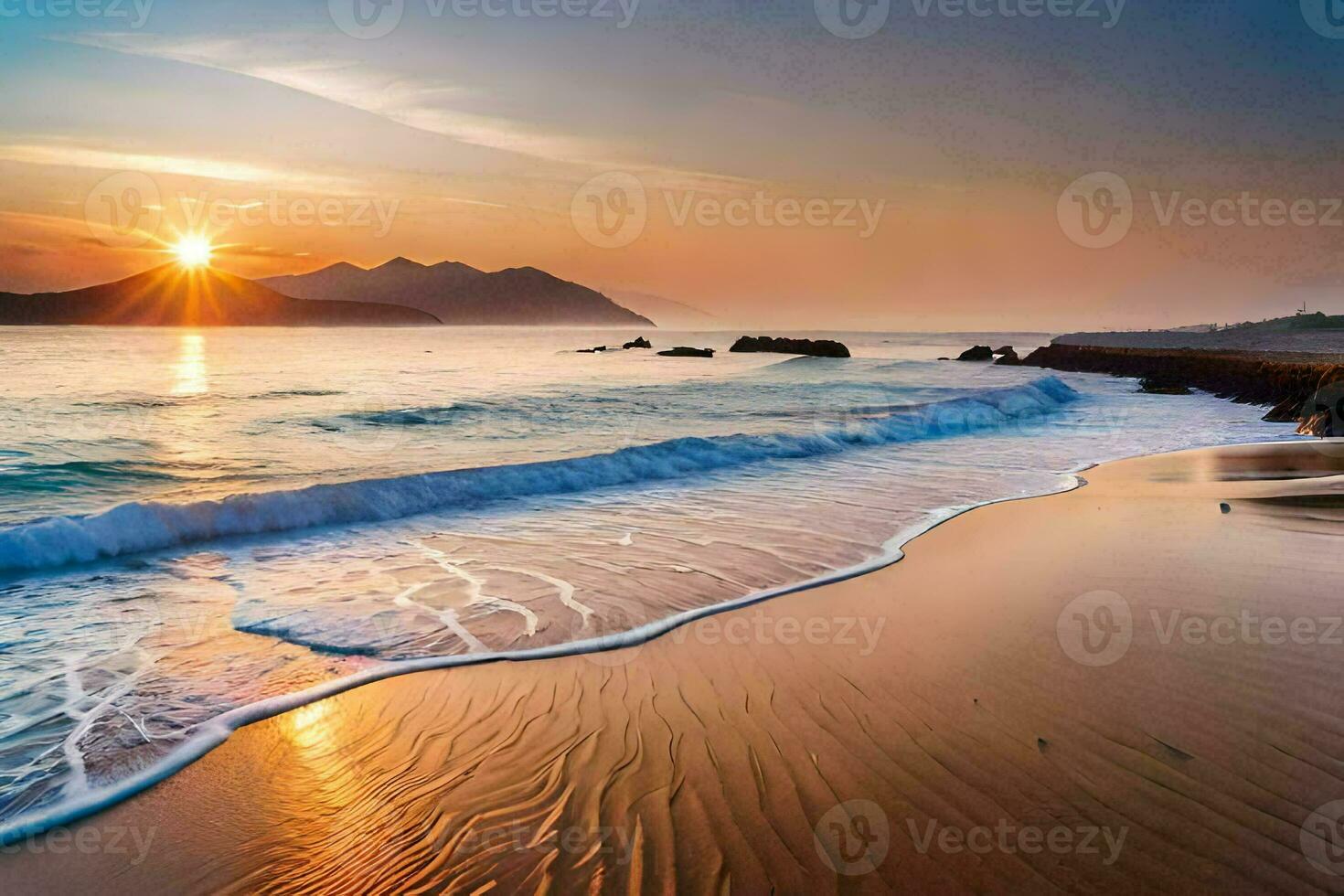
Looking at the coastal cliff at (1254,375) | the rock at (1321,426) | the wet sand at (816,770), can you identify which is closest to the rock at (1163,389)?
the coastal cliff at (1254,375)

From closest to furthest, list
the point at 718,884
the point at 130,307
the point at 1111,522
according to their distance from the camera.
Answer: the point at 718,884 < the point at 1111,522 < the point at 130,307

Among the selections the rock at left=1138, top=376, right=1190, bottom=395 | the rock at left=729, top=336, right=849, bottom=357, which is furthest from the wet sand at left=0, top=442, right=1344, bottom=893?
the rock at left=729, top=336, right=849, bottom=357

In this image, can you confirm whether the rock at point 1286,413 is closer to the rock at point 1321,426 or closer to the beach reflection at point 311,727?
the rock at point 1321,426

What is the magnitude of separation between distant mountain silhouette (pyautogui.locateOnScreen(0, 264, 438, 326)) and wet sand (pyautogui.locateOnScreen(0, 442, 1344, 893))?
144442mm

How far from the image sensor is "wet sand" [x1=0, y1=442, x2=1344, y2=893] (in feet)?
10.6

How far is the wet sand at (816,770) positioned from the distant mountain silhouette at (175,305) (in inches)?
5687

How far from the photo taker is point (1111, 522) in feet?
31.8

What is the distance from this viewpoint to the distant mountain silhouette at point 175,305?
119m

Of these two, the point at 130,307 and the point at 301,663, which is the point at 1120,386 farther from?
the point at 130,307

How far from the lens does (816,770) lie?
3.96 metres

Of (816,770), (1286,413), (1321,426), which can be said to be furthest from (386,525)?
(1286,413)

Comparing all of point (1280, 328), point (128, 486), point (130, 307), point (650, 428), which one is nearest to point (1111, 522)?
point (650, 428)

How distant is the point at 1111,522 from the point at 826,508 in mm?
3622

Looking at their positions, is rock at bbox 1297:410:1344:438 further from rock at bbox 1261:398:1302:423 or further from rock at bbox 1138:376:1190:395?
rock at bbox 1138:376:1190:395
